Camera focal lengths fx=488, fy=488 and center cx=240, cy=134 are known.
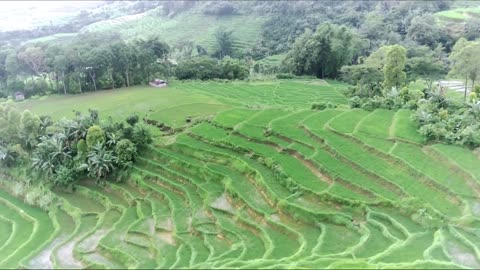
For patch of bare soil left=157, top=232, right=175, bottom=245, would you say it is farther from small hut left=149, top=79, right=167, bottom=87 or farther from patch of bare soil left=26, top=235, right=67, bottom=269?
small hut left=149, top=79, right=167, bottom=87

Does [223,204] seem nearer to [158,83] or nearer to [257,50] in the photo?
[158,83]

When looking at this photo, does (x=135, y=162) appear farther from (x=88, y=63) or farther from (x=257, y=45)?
(x=257, y=45)

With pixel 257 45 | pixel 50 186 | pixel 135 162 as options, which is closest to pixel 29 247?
pixel 50 186

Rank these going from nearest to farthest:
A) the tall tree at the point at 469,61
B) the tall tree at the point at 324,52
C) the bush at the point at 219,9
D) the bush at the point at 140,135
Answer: the bush at the point at 140,135 < the tall tree at the point at 469,61 < the tall tree at the point at 324,52 < the bush at the point at 219,9

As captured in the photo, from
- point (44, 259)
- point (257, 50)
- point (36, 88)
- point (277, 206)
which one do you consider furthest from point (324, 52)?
point (44, 259)

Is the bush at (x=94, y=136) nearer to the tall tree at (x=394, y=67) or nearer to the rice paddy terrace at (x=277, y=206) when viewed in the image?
the rice paddy terrace at (x=277, y=206)

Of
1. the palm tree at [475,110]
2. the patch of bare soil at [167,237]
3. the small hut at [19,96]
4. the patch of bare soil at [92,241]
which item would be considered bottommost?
the patch of bare soil at [92,241]

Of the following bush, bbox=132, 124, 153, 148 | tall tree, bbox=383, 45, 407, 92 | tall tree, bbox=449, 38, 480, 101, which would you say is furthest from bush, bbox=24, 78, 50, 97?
tall tree, bbox=449, 38, 480, 101

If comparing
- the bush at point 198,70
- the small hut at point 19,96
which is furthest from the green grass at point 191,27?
the small hut at point 19,96

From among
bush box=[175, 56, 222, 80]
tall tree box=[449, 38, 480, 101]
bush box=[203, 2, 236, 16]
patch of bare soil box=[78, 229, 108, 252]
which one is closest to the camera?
patch of bare soil box=[78, 229, 108, 252]
